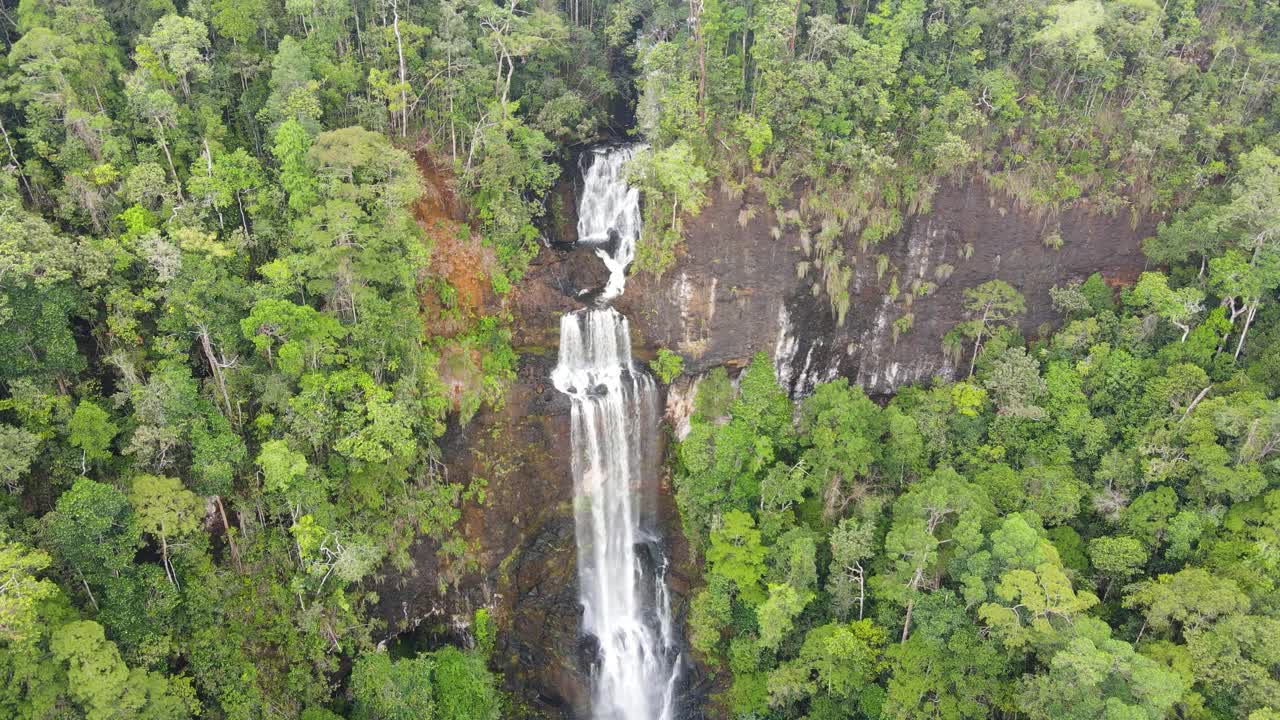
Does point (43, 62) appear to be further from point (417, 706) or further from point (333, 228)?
point (417, 706)

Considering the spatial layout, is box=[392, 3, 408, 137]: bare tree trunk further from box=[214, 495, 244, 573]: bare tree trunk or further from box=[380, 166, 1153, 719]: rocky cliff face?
box=[214, 495, 244, 573]: bare tree trunk

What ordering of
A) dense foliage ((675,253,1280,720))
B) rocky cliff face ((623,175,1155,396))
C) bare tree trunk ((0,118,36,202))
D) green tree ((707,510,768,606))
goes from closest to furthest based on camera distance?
1. dense foliage ((675,253,1280,720))
2. bare tree trunk ((0,118,36,202))
3. green tree ((707,510,768,606))
4. rocky cliff face ((623,175,1155,396))

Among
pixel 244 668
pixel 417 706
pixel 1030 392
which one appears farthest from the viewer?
pixel 1030 392

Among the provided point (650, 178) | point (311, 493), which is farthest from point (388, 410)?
point (650, 178)

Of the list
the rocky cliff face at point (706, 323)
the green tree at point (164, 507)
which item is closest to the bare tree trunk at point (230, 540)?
the green tree at point (164, 507)

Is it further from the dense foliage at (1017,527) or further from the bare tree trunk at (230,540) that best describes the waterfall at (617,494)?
the bare tree trunk at (230,540)

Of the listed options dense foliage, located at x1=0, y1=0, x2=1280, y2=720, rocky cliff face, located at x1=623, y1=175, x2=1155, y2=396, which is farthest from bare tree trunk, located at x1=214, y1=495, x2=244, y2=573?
rocky cliff face, located at x1=623, y1=175, x2=1155, y2=396

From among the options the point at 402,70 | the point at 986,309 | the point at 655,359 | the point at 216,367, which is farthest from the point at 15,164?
the point at 986,309
